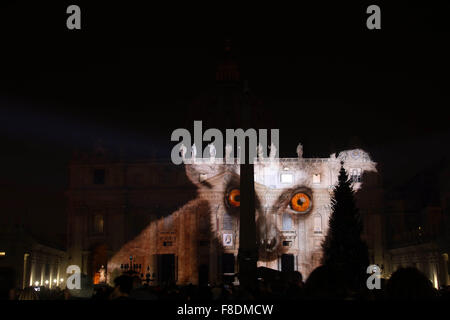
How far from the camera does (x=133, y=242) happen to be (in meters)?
90.7

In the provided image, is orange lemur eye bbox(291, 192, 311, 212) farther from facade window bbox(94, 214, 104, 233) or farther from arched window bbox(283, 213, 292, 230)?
facade window bbox(94, 214, 104, 233)

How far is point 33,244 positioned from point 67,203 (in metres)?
25.2

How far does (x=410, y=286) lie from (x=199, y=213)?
8422cm

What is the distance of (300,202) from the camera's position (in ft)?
305

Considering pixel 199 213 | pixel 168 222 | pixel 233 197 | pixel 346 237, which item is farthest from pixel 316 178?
pixel 346 237

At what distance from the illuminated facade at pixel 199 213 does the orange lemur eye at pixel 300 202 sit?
0.14m

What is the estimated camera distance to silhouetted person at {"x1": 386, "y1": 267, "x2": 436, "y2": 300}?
865 cm

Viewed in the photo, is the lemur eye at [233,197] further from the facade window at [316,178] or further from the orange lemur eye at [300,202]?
the facade window at [316,178]

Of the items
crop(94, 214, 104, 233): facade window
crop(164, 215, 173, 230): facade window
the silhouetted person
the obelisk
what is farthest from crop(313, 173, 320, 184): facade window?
the silhouetted person

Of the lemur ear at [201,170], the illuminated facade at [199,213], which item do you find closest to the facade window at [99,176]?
the illuminated facade at [199,213]

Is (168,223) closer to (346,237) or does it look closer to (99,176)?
(99,176)

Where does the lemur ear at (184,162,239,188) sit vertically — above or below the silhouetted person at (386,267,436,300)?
above

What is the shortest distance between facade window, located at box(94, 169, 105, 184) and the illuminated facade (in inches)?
5.6
